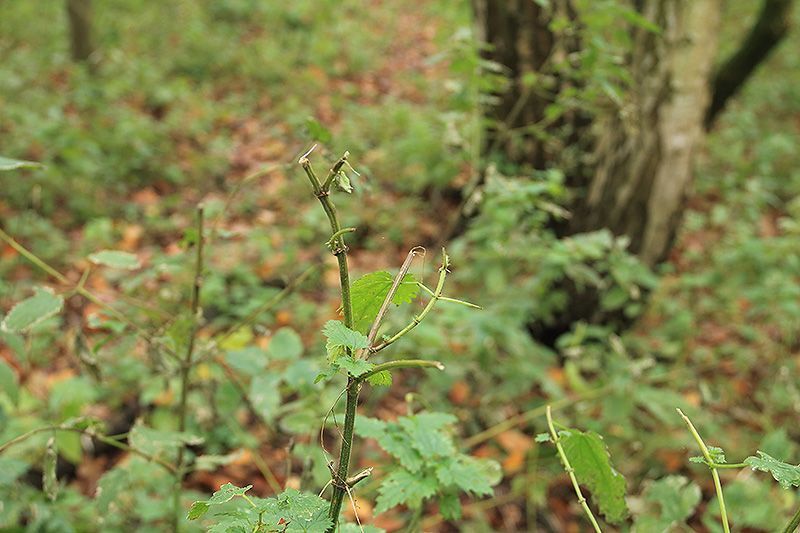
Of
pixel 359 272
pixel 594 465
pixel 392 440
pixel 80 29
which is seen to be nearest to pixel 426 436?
pixel 392 440

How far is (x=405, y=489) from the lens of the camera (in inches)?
36.8

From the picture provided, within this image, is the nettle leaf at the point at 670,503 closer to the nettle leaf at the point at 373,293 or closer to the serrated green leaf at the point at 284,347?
the nettle leaf at the point at 373,293

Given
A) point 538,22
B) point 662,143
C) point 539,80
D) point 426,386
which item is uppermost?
point 538,22

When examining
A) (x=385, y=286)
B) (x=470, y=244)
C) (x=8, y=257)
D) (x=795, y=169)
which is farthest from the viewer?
(x=795, y=169)

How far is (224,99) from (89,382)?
3.76m

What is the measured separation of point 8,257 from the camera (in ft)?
10.8

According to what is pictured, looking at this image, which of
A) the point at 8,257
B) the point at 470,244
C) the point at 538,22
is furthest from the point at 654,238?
the point at 8,257

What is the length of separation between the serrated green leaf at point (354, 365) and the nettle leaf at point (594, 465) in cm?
35

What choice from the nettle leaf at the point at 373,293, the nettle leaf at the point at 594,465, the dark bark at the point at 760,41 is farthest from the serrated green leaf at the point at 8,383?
the dark bark at the point at 760,41

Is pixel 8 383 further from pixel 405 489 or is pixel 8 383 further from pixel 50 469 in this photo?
pixel 405 489

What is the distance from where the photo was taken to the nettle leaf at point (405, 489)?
2.98 ft

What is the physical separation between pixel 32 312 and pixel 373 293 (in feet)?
2.44

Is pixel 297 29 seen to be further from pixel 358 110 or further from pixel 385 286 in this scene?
pixel 385 286

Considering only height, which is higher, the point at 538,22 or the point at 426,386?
the point at 538,22
